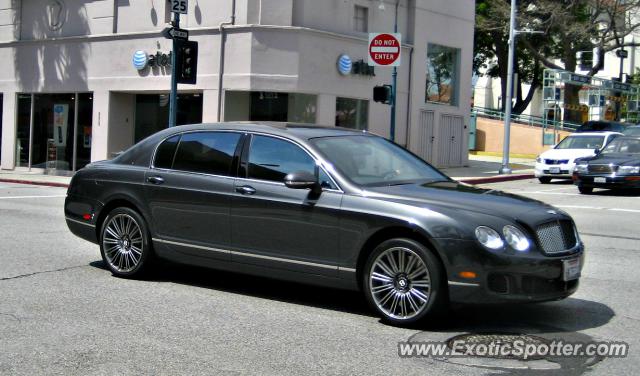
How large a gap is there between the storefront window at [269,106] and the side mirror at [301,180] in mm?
16899

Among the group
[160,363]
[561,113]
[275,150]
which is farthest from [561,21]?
[160,363]

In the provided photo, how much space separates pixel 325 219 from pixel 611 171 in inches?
597

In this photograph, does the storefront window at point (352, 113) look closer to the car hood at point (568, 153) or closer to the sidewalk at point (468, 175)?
the sidewalk at point (468, 175)

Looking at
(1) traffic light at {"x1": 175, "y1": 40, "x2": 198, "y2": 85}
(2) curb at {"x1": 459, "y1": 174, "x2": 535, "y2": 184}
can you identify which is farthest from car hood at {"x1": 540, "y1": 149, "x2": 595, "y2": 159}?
(1) traffic light at {"x1": 175, "y1": 40, "x2": 198, "y2": 85}

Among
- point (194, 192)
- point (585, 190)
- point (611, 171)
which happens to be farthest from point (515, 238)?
point (585, 190)

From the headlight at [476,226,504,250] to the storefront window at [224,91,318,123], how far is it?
1777cm

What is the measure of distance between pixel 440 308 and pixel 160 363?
221 cm

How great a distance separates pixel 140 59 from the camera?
24844mm

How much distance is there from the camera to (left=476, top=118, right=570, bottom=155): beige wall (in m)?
38.9

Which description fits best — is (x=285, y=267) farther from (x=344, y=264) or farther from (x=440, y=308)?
(x=440, y=308)

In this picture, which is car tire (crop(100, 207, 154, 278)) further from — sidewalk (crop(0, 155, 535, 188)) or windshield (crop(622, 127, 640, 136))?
windshield (crop(622, 127, 640, 136))

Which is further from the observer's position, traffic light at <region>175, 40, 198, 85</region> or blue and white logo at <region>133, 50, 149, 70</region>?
blue and white logo at <region>133, 50, 149, 70</region>

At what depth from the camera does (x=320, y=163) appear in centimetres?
693

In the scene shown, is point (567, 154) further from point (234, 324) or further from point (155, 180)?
point (234, 324)
